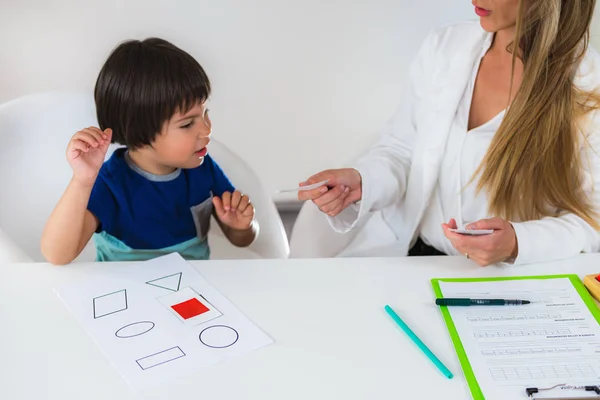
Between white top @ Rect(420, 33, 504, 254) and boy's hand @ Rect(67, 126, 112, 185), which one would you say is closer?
boy's hand @ Rect(67, 126, 112, 185)

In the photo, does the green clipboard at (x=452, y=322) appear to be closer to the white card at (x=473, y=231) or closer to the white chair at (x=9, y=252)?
the white card at (x=473, y=231)

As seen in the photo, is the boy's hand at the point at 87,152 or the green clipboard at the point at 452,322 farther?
the boy's hand at the point at 87,152

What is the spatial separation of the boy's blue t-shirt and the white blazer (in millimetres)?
273

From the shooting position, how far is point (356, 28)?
82.5 inches

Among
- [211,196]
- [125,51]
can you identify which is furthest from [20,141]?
[211,196]

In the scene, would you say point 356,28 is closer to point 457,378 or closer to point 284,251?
point 284,251

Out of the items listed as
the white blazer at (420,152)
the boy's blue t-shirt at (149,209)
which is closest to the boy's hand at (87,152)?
the boy's blue t-shirt at (149,209)

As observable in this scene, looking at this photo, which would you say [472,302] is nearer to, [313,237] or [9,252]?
[313,237]

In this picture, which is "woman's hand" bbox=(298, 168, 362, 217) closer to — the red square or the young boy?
the young boy

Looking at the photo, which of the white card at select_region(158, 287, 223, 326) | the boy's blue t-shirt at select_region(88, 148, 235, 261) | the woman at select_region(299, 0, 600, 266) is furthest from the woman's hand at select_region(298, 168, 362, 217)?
the white card at select_region(158, 287, 223, 326)

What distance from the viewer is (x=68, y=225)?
1.09 metres

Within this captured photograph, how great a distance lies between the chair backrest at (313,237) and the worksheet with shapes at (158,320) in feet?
1.37

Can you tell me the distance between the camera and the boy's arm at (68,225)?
3.46 ft

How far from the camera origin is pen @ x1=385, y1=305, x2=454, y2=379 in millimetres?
830
